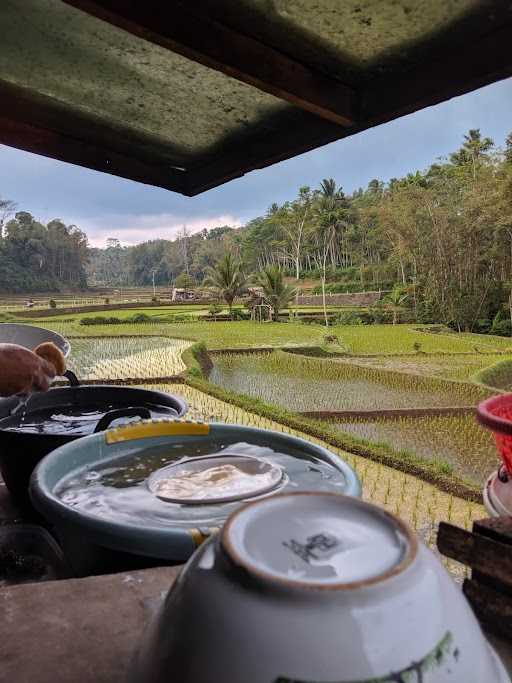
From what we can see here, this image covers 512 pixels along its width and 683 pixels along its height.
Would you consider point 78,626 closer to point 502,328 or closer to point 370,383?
point 370,383

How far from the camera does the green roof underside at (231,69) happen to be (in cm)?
133

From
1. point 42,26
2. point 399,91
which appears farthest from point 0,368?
point 399,91

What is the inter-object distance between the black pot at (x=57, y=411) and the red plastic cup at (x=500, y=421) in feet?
2.95

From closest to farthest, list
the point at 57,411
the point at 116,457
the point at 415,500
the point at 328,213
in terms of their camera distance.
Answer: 1. the point at 116,457
2. the point at 57,411
3. the point at 415,500
4. the point at 328,213

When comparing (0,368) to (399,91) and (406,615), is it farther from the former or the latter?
(399,91)

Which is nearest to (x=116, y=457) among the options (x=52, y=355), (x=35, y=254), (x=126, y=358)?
(x=52, y=355)

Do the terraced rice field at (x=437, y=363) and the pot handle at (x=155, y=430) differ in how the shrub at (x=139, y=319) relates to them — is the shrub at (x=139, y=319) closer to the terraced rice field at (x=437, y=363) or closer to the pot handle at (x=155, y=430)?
the terraced rice field at (x=437, y=363)

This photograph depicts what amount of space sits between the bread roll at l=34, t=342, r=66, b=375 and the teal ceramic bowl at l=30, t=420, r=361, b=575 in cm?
40

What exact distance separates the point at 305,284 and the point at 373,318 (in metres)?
16.2

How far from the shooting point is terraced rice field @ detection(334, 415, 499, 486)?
6.45m

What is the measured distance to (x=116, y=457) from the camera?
1.33 meters

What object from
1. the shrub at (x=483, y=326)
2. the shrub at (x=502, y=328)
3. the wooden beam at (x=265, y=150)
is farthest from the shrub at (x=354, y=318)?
the wooden beam at (x=265, y=150)

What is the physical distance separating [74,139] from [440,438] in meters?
6.50

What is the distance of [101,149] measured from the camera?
2.37 m
